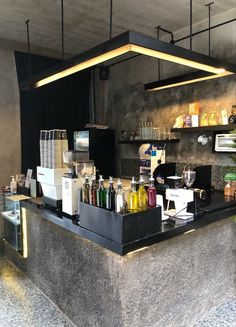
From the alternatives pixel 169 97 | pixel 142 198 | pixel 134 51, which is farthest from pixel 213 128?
pixel 142 198

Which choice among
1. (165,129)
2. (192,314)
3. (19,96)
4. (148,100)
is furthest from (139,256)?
(19,96)

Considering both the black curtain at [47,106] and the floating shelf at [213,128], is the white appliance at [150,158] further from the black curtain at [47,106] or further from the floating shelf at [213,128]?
the black curtain at [47,106]

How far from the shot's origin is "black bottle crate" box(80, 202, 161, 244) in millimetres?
1785

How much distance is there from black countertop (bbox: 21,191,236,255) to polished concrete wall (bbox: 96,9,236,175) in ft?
3.71

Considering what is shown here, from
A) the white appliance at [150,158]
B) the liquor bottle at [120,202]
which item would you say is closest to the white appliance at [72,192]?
the liquor bottle at [120,202]

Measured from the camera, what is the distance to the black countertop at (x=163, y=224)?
6.01 feet

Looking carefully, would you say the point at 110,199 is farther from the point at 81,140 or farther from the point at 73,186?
the point at 81,140

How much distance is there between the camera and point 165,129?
4551 mm

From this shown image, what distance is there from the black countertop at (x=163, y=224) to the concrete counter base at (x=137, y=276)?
0.14 metres

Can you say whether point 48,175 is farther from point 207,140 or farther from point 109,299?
point 207,140

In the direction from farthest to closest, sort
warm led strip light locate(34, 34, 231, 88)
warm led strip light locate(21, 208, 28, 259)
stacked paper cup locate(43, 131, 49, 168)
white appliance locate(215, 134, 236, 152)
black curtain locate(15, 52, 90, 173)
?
1. black curtain locate(15, 52, 90, 173)
2. white appliance locate(215, 134, 236, 152)
3. warm led strip light locate(21, 208, 28, 259)
4. stacked paper cup locate(43, 131, 49, 168)
5. warm led strip light locate(34, 34, 231, 88)

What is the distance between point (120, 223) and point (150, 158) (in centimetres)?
254

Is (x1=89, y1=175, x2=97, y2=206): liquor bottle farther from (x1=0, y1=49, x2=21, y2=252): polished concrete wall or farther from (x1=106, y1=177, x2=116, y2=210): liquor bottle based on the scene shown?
(x1=0, y1=49, x2=21, y2=252): polished concrete wall

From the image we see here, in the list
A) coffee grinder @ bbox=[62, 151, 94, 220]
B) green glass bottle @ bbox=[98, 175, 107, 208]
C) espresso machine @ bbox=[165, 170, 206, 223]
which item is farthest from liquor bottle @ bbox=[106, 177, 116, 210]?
espresso machine @ bbox=[165, 170, 206, 223]
